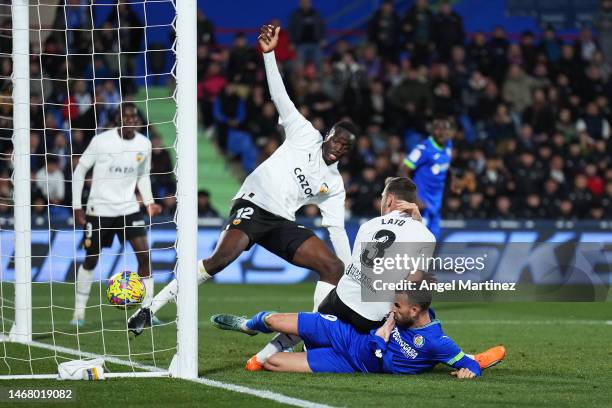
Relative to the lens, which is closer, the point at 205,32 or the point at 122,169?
the point at 122,169

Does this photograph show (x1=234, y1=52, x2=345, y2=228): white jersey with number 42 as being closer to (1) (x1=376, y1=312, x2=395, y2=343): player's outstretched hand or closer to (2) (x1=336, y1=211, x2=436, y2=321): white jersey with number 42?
(2) (x1=336, y1=211, x2=436, y2=321): white jersey with number 42

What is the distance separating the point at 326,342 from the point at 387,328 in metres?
0.54

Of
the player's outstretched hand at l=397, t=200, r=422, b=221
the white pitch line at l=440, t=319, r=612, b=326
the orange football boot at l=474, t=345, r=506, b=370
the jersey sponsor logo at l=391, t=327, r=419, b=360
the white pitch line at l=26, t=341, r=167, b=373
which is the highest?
the player's outstretched hand at l=397, t=200, r=422, b=221

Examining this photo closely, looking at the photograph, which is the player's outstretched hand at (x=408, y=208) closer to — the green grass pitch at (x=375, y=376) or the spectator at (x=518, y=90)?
the green grass pitch at (x=375, y=376)

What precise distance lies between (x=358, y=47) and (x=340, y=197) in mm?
14097

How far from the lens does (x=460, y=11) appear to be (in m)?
24.7

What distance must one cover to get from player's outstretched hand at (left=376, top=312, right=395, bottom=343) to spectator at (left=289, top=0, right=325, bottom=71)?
14.4 m

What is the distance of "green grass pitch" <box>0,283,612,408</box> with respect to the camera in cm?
719

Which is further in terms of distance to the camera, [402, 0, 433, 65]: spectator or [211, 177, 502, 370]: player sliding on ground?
[402, 0, 433, 65]: spectator

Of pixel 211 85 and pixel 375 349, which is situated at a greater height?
pixel 211 85

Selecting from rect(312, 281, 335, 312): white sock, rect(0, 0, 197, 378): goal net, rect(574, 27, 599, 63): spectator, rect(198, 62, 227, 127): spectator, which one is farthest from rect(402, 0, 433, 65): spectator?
rect(312, 281, 335, 312): white sock

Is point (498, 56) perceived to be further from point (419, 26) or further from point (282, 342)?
point (282, 342)

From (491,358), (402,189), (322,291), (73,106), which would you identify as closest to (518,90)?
(73,106)

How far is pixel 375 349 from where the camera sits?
8.19m
